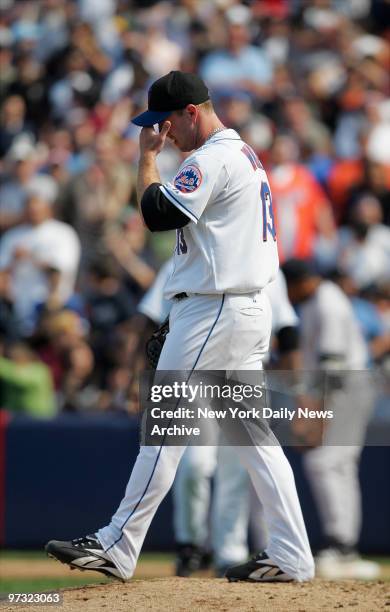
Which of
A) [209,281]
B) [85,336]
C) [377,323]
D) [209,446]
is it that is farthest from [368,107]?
[209,281]

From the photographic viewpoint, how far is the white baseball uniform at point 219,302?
5.25m

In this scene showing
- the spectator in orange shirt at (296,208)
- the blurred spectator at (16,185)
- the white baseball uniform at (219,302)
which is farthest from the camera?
the blurred spectator at (16,185)

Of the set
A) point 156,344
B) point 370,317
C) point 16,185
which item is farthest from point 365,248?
point 156,344

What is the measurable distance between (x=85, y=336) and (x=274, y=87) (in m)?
4.68

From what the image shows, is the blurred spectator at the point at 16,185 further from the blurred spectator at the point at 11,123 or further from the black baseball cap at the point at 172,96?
the black baseball cap at the point at 172,96

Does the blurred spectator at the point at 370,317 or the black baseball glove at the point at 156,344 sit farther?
the blurred spectator at the point at 370,317

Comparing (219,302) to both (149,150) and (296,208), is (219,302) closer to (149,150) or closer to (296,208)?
(149,150)

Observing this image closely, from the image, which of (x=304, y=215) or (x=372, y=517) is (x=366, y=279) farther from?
(x=372, y=517)

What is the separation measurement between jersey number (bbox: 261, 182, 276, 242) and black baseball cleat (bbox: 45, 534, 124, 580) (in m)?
1.52

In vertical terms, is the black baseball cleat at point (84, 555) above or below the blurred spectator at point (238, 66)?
below

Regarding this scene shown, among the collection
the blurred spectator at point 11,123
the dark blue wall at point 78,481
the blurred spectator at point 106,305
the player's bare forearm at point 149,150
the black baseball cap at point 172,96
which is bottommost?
the dark blue wall at point 78,481

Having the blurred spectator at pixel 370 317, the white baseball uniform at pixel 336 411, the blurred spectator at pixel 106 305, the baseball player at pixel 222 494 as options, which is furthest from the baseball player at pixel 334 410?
the blurred spectator at pixel 106 305

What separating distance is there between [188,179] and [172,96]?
435 millimetres

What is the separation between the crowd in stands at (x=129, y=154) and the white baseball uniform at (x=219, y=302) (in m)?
2.82
